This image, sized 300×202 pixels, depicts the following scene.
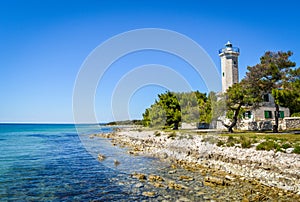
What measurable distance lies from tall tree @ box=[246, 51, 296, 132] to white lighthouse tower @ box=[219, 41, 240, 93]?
1375 cm

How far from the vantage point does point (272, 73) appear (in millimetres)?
25688

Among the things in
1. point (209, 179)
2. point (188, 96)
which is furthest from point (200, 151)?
point (188, 96)

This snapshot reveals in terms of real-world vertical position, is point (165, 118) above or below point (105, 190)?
above

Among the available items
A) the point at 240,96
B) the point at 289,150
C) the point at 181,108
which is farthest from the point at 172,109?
the point at 289,150

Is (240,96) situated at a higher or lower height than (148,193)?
higher

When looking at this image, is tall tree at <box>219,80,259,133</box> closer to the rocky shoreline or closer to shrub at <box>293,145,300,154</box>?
the rocky shoreline

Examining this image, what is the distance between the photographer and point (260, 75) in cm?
2628

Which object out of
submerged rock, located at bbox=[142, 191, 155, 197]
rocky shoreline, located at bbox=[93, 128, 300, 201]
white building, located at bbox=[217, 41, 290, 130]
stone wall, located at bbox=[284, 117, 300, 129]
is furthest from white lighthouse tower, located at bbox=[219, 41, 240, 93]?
submerged rock, located at bbox=[142, 191, 155, 197]

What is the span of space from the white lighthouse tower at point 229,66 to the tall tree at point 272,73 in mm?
13750

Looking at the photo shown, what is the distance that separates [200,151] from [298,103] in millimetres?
11909

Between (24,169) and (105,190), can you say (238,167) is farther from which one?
(24,169)

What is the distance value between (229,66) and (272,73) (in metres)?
15.9

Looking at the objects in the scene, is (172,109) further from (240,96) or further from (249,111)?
(240,96)

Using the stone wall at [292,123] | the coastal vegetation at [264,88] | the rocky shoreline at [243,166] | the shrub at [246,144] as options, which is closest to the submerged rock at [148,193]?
the rocky shoreline at [243,166]
